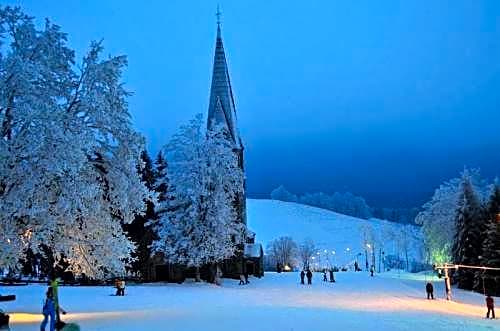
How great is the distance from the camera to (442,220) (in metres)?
66.6

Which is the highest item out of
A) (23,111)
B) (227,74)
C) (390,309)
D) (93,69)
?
(227,74)

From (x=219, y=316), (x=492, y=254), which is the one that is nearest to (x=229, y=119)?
(x=492, y=254)

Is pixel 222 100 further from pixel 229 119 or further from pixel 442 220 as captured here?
pixel 442 220

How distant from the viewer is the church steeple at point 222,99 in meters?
77.6

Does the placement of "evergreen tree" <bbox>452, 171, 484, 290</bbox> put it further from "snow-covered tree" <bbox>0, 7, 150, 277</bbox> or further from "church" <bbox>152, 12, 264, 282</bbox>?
"snow-covered tree" <bbox>0, 7, 150, 277</bbox>

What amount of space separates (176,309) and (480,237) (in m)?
36.7

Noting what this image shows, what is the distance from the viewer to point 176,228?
5431 cm

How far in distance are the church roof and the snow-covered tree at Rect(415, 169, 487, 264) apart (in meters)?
24.6

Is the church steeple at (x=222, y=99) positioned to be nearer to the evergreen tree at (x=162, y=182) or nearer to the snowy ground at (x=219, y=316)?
the evergreen tree at (x=162, y=182)

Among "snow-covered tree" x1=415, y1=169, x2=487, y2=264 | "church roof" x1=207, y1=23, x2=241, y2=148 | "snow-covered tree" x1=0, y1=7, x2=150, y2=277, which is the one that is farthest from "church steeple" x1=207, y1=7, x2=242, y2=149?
"snow-covered tree" x1=0, y1=7, x2=150, y2=277

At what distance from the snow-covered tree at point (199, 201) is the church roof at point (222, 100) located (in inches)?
796

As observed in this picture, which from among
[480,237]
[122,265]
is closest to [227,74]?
[480,237]

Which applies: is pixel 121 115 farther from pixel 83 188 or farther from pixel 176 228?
pixel 176 228

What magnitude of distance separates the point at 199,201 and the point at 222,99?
2735 centimetres
